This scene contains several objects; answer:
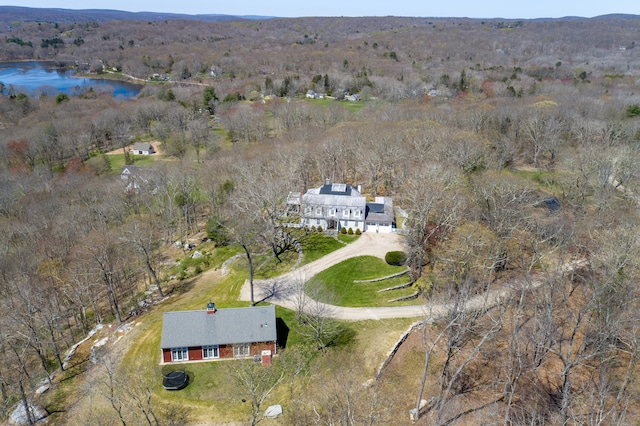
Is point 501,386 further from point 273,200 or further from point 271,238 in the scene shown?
point 273,200

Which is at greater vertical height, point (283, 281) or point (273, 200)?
point (273, 200)

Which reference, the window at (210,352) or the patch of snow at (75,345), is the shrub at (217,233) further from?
the window at (210,352)

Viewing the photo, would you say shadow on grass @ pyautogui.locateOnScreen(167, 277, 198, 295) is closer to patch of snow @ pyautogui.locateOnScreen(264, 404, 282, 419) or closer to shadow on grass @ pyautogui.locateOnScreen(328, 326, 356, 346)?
shadow on grass @ pyautogui.locateOnScreen(328, 326, 356, 346)

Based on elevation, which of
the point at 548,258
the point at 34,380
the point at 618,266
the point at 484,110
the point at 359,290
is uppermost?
the point at 484,110

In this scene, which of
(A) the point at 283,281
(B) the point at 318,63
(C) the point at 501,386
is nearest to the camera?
(C) the point at 501,386

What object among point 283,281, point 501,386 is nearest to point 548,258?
point 501,386

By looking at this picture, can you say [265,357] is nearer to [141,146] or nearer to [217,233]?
[217,233]

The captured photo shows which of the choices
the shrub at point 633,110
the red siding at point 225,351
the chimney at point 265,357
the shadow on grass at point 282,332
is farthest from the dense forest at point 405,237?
the red siding at point 225,351
